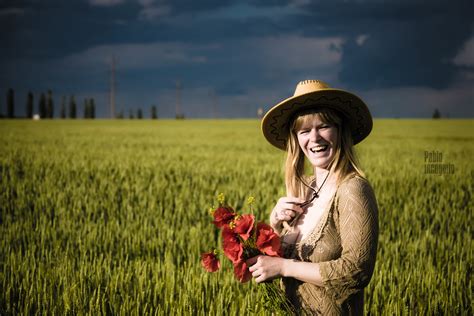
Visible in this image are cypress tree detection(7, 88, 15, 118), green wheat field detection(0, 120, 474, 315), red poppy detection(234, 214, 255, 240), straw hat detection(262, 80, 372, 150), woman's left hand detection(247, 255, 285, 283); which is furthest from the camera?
cypress tree detection(7, 88, 15, 118)

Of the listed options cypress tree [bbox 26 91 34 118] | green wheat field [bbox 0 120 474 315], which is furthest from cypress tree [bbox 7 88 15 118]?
green wheat field [bbox 0 120 474 315]

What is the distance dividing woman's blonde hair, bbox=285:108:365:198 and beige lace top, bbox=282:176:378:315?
10 cm

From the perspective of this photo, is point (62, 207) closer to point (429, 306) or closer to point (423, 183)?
point (429, 306)

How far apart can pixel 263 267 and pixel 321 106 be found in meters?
0.71

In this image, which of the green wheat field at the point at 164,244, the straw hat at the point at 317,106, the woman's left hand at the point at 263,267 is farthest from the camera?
the green wheat field at the point at 164,244

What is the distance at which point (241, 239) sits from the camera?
1682mm

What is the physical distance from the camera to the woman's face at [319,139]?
6.41 feet

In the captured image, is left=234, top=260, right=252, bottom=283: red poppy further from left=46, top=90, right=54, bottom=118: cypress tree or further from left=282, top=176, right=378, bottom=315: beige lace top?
left=46, top=90, right=54, bottom=118: cypress tree

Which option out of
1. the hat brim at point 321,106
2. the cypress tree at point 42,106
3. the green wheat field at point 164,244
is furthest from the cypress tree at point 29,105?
the hat brim at point 321,106

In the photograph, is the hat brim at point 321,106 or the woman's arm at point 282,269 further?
the hat brim at point 321,106

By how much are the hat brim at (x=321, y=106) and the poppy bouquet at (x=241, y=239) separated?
20.2 inches

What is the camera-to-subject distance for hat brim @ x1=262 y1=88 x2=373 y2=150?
6.26 feet

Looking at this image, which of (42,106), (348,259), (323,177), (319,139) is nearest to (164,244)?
(323,177)

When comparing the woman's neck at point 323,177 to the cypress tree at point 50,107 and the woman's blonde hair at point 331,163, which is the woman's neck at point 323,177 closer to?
the woman's blonde hair at point 331,163
